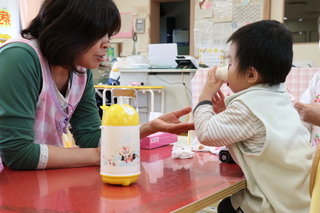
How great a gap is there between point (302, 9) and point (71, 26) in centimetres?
502

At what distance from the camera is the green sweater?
2.97 ft

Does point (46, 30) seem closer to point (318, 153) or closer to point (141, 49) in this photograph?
point (318, 153)

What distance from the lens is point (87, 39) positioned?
1.05m

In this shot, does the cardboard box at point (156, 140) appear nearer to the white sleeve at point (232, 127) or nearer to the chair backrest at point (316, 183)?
the white sleeve at point (232, 127)

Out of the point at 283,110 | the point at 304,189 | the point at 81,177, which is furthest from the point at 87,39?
the point at 304,189

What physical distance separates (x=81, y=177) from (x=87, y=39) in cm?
40

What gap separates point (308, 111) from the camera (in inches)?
55.2

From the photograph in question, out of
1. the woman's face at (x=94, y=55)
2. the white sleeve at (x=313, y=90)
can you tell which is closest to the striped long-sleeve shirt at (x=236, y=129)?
the woman's face at (x=94, y=55)

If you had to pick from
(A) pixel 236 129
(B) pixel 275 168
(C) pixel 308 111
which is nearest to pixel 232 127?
(A) pixel 236 129

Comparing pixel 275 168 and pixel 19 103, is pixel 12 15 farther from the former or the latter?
pixel 275 168

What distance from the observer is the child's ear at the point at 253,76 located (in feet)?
3.33

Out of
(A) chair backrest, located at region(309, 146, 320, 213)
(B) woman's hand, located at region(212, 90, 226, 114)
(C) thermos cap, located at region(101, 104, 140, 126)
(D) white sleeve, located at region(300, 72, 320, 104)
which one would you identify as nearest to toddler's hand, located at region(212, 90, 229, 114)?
(B) woman's hand, located at region(212, 90, 226, 114)

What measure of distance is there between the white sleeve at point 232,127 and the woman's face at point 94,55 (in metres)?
0.38

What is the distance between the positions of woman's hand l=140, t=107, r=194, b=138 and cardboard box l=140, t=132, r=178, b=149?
0.12 m
